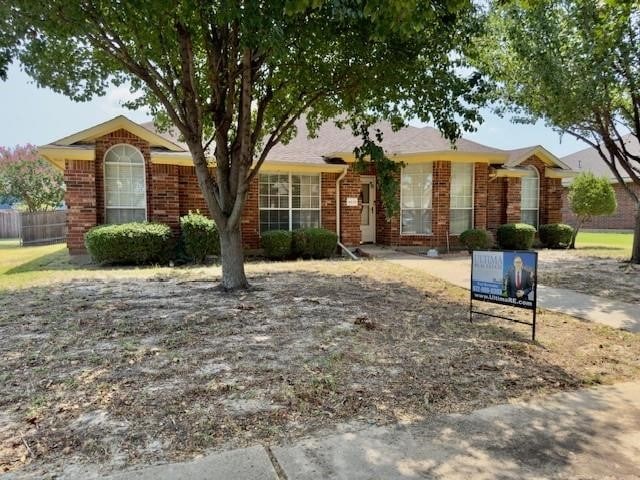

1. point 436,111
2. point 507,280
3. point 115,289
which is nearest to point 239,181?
point 115,289

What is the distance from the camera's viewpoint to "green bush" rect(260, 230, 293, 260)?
1270 cm

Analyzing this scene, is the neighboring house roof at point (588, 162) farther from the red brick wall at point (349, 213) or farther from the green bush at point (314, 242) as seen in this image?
the green bush at point (314, 242)

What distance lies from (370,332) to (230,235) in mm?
3496

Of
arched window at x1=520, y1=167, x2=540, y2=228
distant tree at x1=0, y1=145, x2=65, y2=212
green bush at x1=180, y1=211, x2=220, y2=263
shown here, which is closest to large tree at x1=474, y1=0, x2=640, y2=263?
arched window at x1=520, y1=167, x2=540, y2=228

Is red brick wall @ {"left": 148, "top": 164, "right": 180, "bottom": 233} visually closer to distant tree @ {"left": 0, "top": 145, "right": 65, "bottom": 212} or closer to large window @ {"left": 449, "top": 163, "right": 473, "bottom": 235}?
large window @ {"left": 449, "top": 163, "right": 473, "bottom": 235}

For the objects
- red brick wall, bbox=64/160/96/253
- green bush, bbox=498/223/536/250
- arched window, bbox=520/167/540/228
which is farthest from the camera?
arched window, bbox=520/167/540/228

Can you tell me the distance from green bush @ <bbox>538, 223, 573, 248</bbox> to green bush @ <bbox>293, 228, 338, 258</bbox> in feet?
28.0

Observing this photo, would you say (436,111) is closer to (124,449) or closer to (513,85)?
(513,85)

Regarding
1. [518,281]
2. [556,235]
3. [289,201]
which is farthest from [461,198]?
[518,281]

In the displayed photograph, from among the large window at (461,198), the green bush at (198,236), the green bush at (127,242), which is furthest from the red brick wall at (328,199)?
the green bush at (127,242)

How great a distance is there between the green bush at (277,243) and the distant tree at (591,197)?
10.9 metres

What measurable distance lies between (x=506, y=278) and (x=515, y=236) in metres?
10.7

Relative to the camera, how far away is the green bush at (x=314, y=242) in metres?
13.0

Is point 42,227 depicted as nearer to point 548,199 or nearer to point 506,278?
point 506,278
